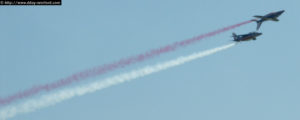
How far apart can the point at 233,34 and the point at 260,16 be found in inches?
411

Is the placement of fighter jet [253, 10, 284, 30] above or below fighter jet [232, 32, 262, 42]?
above

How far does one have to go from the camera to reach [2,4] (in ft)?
419

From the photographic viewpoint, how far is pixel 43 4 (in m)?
132

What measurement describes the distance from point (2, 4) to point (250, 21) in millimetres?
63889

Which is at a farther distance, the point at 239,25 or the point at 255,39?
the point at 255,39

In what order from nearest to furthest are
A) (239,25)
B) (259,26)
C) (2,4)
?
1. (2,4)
2. (239,25)
3. (259,26)

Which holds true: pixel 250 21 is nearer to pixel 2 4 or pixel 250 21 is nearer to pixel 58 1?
pixel 58 1

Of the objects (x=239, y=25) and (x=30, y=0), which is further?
(x=239, y=25)

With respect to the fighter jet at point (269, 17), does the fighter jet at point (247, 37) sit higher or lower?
lower

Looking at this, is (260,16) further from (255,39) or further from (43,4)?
(43,4)

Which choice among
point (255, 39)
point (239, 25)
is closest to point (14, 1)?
point (239, 25)

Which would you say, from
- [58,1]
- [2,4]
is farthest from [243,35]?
[2,4]

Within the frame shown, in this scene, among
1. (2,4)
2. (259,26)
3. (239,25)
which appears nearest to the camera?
(2,4)

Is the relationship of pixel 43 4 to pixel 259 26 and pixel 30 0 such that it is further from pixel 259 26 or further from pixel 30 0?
pixel 259 26
